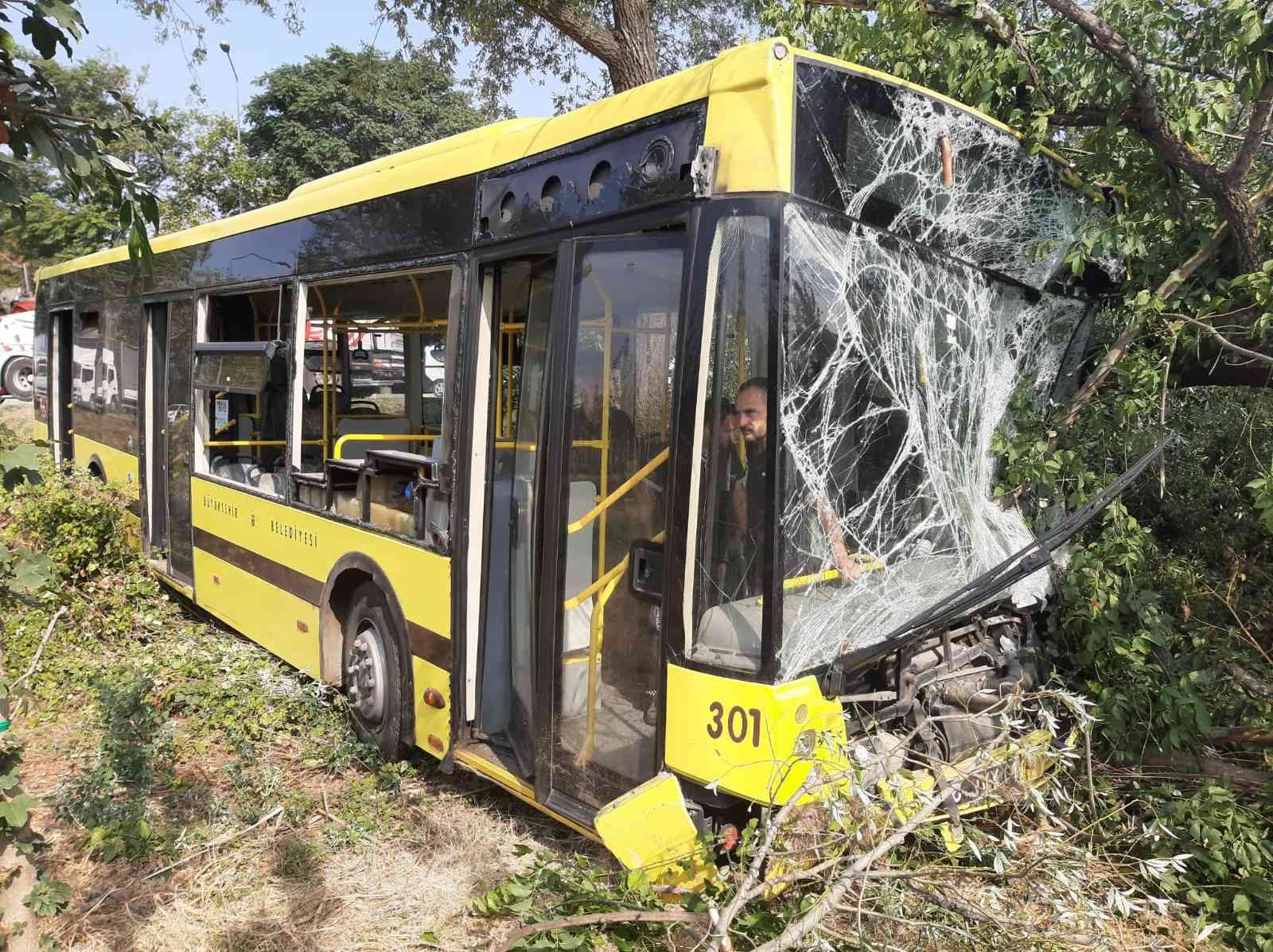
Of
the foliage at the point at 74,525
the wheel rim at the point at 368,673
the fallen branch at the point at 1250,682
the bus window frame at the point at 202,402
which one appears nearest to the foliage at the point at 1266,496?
the fallen branch at the point at 1250,682

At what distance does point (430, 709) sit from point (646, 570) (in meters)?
1.65

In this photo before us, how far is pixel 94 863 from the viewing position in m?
3.92

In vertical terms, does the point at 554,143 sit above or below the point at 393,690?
above

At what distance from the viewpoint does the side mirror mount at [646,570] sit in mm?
3295

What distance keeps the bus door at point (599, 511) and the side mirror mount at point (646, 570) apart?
2 cm

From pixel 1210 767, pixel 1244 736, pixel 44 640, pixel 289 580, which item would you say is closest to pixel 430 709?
pixel 289 580

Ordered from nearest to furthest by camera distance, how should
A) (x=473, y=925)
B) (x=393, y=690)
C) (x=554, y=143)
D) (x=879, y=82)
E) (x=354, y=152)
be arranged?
(x=879, y=82) → (x=473, y=925) → (x=554, y=143) → (x=393, y=690) → (x=354, y=152)

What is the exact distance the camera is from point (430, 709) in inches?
175

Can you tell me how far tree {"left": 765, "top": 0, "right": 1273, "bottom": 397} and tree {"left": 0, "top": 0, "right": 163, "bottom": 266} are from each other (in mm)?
3292

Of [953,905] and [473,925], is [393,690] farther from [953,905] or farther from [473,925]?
[953,905]

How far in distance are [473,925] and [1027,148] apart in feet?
12.1

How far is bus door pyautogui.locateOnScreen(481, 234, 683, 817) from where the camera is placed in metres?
3.32

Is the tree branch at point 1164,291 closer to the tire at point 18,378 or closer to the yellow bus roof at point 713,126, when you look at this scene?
the yellow bus roof at point 713,126

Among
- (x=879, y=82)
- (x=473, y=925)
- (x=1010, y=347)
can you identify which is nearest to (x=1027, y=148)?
(x=1010, y=347)
